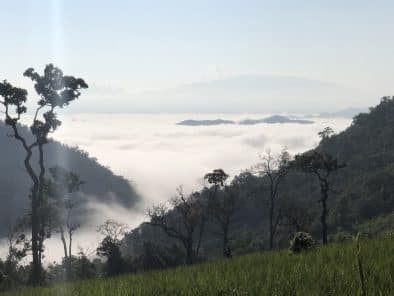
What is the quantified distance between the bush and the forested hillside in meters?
62.3

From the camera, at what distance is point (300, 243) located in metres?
13.0

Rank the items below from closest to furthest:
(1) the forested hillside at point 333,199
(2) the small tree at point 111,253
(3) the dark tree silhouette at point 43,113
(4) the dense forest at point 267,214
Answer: (3) the dark tree silhouette at point 43,113, (2) the small tree at point 111,253, (4) the dense forest at point 267,214, (1) the forested hillside at point 333,199

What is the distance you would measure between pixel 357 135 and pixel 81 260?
132 metres

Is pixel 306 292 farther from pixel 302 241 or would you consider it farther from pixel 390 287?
pixel 302 241

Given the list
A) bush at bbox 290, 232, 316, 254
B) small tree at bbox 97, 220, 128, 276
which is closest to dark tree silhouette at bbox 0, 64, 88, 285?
small tree at bbox 97, 220, 128, 276

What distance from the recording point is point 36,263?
48688mm

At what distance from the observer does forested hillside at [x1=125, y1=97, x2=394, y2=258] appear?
103 metres

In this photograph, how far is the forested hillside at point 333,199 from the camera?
336 ft

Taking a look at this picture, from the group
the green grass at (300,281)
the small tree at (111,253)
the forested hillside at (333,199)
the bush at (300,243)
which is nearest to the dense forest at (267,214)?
the bush at (300,243)

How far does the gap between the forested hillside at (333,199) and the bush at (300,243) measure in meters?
62.3

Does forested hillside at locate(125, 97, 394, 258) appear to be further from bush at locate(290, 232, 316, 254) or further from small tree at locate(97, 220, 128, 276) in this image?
bush at locate(290, 232, 316, 254)

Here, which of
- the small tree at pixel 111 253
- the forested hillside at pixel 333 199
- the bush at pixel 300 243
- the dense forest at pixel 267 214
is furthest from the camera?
the forested hillside at pixel 333 199

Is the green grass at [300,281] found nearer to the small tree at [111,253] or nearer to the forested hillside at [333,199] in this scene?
the small tree at [111,253]

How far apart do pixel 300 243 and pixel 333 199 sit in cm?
13285
